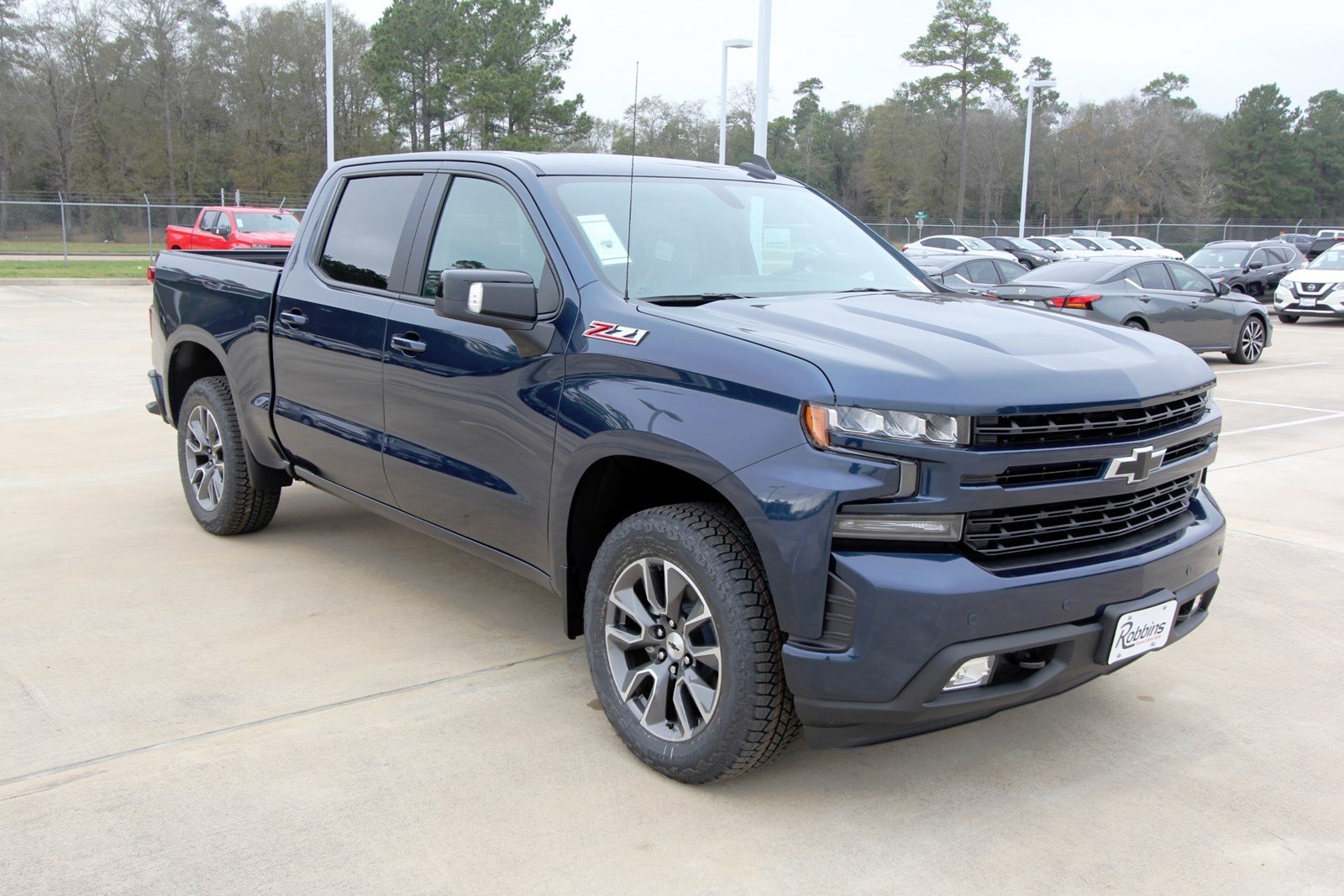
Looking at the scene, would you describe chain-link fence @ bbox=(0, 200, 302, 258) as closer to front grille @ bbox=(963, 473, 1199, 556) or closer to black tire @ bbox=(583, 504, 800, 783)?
black tire @ bbox=(583, 504, 800, 783)

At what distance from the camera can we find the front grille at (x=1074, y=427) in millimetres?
2963

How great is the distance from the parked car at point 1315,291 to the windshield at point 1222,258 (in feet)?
13.1

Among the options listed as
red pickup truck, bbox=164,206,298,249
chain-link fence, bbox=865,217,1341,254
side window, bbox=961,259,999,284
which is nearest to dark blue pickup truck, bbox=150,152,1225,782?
side window, bbox=961,259,999,284

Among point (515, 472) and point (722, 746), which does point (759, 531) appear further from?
point (515, 472)

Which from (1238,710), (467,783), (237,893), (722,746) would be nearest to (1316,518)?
(1238,710)

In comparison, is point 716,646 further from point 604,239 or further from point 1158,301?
point 1158,301

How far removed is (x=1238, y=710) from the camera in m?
4.09

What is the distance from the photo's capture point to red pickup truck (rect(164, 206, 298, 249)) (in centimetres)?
2347

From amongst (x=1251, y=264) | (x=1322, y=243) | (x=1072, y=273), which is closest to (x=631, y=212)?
(x=1072, y=273)

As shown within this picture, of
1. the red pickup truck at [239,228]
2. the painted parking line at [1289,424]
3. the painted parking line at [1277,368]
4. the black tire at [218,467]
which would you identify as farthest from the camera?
the red pickup truck at [239,228]

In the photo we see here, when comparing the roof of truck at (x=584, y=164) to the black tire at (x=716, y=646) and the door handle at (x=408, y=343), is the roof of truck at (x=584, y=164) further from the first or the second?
the black tire at (x=716, y=646)

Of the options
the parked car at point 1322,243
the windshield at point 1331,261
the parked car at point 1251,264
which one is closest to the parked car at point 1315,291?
the windshield at point 1331,261

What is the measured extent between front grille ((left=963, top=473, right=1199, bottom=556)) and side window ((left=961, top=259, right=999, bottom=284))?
48.1 ft

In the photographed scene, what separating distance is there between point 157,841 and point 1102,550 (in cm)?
276
